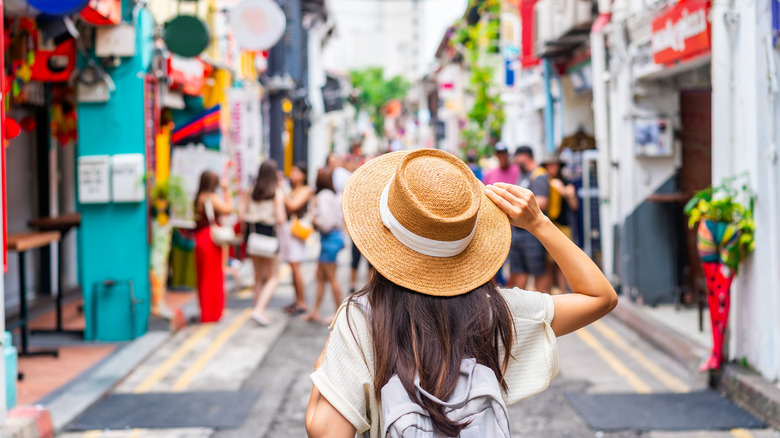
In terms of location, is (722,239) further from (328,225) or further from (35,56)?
(35,56)

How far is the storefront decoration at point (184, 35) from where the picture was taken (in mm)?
8680

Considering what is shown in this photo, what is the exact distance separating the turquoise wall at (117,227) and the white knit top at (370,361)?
650 centimetres

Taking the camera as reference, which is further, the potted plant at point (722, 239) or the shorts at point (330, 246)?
the shorts at point (330, 246)

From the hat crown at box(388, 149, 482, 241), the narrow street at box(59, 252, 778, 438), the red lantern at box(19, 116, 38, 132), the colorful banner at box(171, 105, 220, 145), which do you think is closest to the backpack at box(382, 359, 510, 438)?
the hat crown at box(388, 149, 482, 241)

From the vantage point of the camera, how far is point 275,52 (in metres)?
21.4

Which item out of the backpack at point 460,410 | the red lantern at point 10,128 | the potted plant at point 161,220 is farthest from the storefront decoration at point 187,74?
the backpack at point 460,410

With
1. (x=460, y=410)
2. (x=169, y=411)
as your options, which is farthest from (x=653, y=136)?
(x=460, y=410)

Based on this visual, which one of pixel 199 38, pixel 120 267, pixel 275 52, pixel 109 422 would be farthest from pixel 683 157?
pixel 275 52

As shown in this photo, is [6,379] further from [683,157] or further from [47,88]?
[683,157]

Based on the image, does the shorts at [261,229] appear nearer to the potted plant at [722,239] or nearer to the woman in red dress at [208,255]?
the woman in red dress at [208,255]

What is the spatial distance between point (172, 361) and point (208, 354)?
41 cm

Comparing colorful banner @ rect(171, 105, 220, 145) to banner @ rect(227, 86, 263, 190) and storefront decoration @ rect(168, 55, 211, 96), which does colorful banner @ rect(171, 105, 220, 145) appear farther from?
banner @ rect(227, 86, 263, 190)

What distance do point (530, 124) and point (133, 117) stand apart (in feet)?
37.3

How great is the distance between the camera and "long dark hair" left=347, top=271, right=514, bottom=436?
1963 mm
